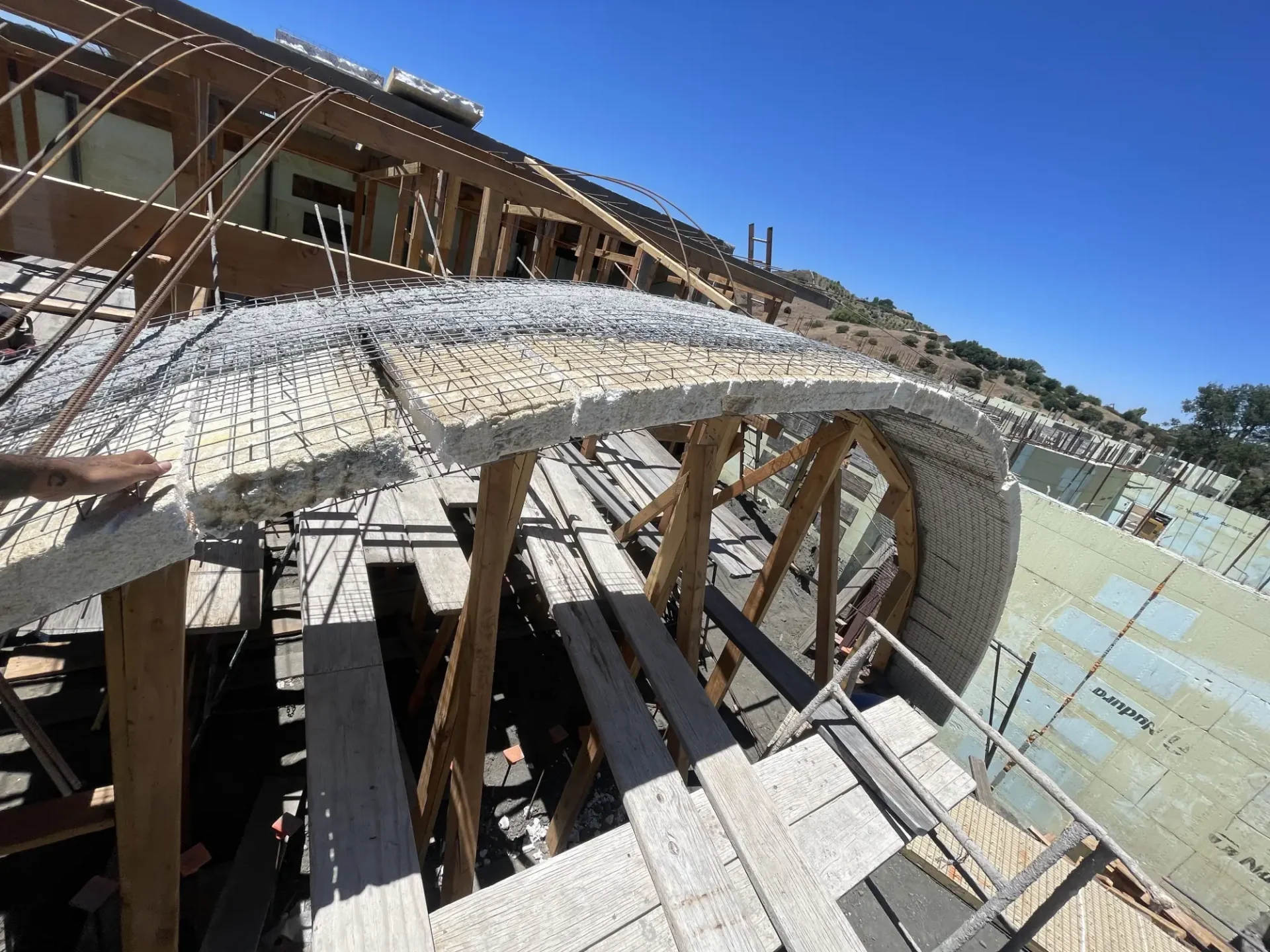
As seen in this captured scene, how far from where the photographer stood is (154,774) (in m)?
1.63

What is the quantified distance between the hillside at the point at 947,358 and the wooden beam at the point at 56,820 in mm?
34944

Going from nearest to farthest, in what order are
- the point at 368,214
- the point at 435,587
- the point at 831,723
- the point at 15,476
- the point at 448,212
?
the point at 15,476, the point at 831,723, the point at 435,587, the point at 448,212, the point at 368,214

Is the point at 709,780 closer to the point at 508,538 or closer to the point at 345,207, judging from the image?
the point at 508,538

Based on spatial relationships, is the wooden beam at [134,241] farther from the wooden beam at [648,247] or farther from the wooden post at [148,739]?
the wooden beam at [648,247]

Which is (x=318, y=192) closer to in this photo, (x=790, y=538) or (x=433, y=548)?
(x=433, y=548)

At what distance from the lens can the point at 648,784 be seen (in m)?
2.36

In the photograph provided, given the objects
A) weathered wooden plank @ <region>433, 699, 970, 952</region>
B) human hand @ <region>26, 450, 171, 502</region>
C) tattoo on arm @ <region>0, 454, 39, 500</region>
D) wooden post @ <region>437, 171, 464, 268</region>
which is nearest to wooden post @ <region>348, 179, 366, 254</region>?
wooden post @ <region>437, 171, 464, 268</region>

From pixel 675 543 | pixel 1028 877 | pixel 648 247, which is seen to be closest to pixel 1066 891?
pixel 1028 877

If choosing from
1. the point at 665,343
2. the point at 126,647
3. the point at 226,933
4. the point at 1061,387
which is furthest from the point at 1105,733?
the point at 1061,387

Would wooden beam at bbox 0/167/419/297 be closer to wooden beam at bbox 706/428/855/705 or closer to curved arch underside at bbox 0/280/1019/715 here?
curved arch underside at bbox 0/280/1019/715

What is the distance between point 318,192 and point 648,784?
11599mm

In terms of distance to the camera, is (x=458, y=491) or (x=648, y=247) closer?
(x=458, y=491)

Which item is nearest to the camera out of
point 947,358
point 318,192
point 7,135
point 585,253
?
point 7,135

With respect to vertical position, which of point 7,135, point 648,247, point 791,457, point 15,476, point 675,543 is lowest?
point 675,543
